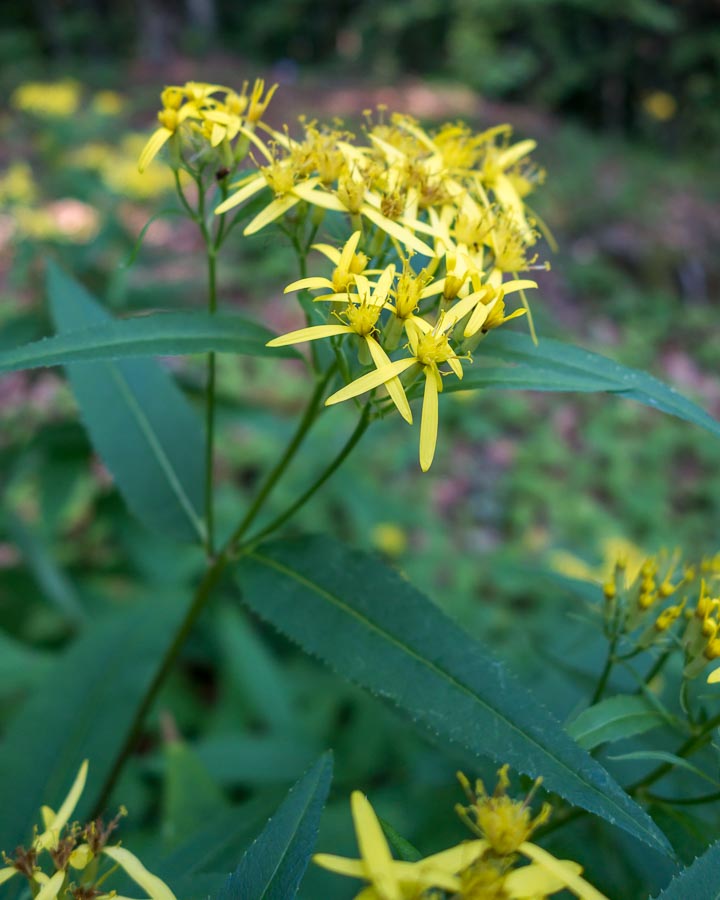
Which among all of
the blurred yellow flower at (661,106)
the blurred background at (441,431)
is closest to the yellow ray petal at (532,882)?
the blurred background at (441,431)

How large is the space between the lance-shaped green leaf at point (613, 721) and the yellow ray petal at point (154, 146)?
4.14 feet

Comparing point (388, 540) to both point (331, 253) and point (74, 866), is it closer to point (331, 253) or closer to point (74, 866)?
point (331, 253)

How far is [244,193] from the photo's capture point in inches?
53.4

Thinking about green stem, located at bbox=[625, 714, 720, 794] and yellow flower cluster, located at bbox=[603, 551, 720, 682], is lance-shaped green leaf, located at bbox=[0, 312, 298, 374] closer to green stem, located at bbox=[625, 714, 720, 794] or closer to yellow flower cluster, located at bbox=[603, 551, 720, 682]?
yellow flower cluster, located at bbox=[603, 551, 720, 682]

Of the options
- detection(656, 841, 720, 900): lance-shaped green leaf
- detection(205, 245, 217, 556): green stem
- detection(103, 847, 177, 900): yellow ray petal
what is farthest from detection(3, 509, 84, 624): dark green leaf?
detection(656, 841, 720, 900): lance-shaped green leaf

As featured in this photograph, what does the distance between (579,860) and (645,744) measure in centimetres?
27

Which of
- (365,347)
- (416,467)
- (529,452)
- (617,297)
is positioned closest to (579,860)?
(365,347)

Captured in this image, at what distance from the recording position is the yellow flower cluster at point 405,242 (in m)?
1.18

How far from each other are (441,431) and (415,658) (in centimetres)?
422

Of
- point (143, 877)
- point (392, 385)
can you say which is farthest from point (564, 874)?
A: point (392, 385)

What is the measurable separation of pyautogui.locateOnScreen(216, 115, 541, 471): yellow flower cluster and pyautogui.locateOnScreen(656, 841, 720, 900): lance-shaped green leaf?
2.09 feet

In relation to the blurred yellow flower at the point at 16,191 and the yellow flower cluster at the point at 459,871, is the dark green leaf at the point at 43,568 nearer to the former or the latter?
the blurred yellow flower at the point at 16,191

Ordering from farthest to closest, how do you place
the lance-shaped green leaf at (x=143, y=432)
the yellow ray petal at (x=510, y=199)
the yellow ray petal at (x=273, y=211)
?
the lance-shaped green leaf at (x=143, y=432) < the yellow ray petal at (x=510, y=199) < the yellow ray petal at (x=273, y=211)

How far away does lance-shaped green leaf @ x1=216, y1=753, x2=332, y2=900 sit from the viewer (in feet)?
3.04
